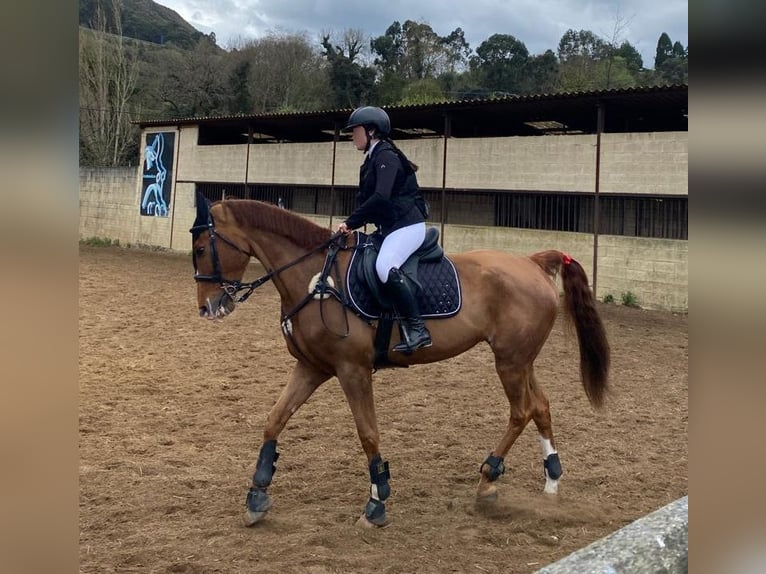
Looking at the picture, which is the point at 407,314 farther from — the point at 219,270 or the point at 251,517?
the point at 251,517

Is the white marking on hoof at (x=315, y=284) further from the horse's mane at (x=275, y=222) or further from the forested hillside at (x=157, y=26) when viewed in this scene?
the forested hillside at (x=157, y=26)

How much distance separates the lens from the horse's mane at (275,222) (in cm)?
378

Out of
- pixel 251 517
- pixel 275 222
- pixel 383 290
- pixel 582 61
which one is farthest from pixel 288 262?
pixel 582 61

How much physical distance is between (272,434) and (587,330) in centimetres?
236

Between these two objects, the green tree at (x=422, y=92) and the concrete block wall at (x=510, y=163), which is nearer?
the concrete block wall at (x=510, y=163)

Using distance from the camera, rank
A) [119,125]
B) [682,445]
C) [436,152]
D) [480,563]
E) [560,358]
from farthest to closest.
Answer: [119,125]
[436,152]
[560,358]
[682,445]
[480,563]

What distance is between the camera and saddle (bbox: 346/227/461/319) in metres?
3.66

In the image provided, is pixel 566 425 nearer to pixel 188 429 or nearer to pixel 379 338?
pixel 379 338

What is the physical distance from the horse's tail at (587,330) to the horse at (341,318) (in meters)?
0.28

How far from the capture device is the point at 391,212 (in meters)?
3.75

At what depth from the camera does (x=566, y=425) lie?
531 cm

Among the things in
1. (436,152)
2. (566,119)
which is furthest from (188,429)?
(566,119)

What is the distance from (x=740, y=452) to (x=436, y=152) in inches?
610

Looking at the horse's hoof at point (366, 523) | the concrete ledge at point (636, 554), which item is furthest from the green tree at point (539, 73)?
the concrete ledge at point (636, 554)
